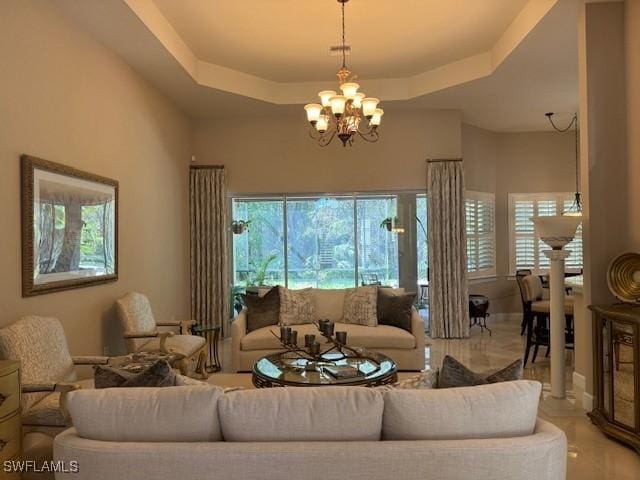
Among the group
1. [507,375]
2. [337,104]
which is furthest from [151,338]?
[507,375]

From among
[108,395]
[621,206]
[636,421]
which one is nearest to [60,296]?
[108,395]

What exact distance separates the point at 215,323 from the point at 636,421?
17.9 ft

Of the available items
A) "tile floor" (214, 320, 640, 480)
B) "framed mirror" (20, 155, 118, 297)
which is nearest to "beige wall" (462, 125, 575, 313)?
"tile floor" (214, 320, 640, 480)

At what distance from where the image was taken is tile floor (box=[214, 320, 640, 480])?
302 centimetres

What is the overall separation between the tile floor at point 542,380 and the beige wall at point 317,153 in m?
2.48

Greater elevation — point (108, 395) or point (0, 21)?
point (0, 21)

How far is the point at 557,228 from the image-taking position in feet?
13.5

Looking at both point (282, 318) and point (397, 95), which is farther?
point (397, 95)

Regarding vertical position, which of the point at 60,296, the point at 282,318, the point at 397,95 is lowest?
the point at 282,318

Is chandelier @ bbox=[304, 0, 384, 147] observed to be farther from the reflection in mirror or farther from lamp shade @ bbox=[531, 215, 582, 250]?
the reflection in mirror

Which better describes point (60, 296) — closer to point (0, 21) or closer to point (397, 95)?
point (0, 21)

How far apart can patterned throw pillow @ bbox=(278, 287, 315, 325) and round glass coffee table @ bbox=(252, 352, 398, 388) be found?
1.28 m

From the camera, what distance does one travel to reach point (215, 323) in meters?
7.15

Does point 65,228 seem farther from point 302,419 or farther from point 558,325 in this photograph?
point 558,325
